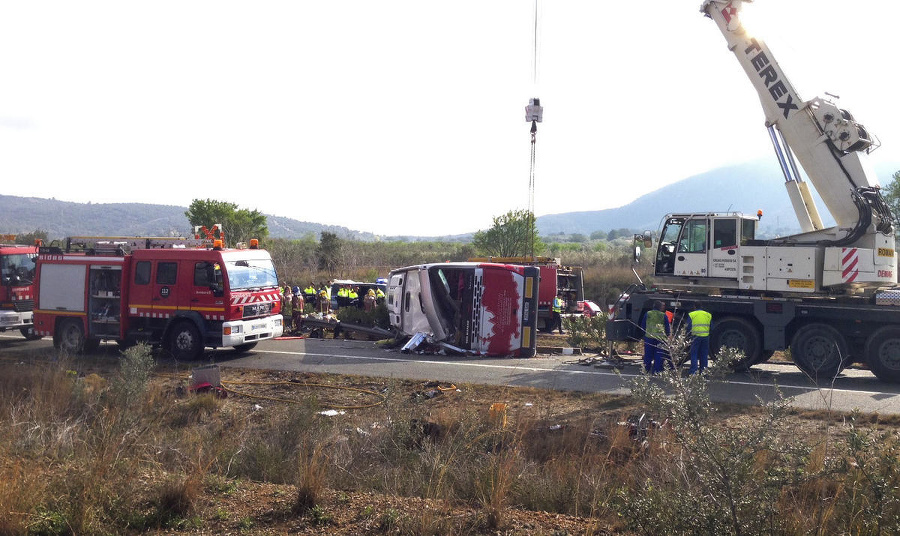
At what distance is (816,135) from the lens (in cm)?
1373

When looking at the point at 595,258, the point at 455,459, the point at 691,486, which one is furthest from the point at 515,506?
the point at 595,258

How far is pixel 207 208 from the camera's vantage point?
48.5m

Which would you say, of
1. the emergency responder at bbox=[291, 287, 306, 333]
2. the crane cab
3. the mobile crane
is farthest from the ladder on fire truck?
the crane cab

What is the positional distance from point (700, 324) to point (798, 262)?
2897 millimetres

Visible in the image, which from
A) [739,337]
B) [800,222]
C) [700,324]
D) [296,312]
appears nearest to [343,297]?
[296,312]

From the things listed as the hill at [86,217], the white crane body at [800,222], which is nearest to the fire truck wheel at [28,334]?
the white crane body at [800,222]

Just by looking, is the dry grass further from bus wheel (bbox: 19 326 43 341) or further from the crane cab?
bus wheel (bbox: 19 326 43 341)

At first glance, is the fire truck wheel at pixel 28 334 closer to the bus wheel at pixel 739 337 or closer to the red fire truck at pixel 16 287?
the red fire truck at pixel 16 287

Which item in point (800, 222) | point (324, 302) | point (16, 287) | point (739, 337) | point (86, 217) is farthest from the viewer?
point (86, 217)

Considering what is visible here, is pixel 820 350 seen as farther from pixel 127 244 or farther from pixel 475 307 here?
pixel 127 244

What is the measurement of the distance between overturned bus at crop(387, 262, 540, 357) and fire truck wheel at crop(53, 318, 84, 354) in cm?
799

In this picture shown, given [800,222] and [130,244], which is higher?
[800,222]

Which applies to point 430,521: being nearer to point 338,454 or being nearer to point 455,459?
point 455,459

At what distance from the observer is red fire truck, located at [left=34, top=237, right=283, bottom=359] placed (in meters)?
14.6
